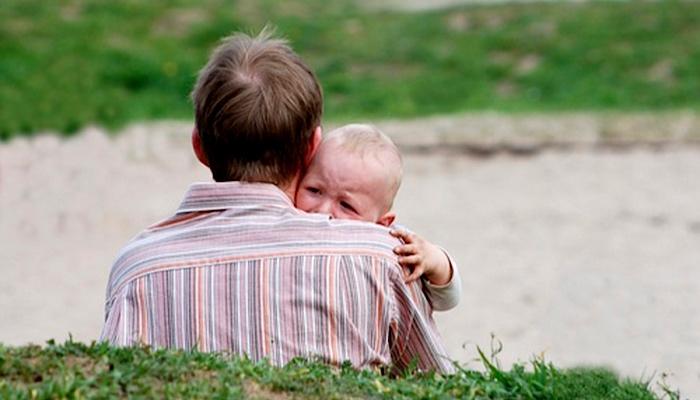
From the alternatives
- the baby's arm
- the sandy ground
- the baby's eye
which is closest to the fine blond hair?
the baby's eye

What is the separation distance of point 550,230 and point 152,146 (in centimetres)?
456

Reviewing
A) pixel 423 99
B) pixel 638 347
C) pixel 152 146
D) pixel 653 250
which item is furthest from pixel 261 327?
pixel 423 99

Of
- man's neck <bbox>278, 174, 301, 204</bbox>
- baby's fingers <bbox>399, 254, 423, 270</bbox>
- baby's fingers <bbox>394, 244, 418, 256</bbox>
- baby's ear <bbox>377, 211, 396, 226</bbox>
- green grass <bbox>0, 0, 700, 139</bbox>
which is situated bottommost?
baby's fingers <bbox>399, 254, 423, 270</bbox>

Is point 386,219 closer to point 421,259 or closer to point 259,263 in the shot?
point 421,259

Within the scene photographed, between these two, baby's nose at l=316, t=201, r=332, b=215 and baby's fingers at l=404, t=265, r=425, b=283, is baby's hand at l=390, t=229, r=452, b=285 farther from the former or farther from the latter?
baby's nose at l=316, t=201, r=332, b=215

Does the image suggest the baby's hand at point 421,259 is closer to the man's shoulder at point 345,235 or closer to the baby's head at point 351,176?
the man's shoulder at point 345,235

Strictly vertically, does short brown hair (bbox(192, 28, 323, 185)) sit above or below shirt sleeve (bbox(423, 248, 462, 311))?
above

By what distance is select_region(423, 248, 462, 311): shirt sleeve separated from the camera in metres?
3.73

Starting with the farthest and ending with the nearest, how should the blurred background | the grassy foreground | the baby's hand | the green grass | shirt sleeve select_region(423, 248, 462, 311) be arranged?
the green grass < the blurred background < shirt sleeve select_region(423, 248, 462, 311) < the baby's hand < the grassy foreground

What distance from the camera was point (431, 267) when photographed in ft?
12.0

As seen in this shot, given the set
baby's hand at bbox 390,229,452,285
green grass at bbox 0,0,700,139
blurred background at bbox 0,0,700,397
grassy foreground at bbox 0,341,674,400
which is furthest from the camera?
green grass at bbox 0,0,700,139

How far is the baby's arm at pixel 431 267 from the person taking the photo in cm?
360

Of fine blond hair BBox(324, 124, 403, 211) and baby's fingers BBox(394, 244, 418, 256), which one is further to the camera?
fine blond hair BBox(324, 124, 403, 211)

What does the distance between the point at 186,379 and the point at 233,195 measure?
600mm
